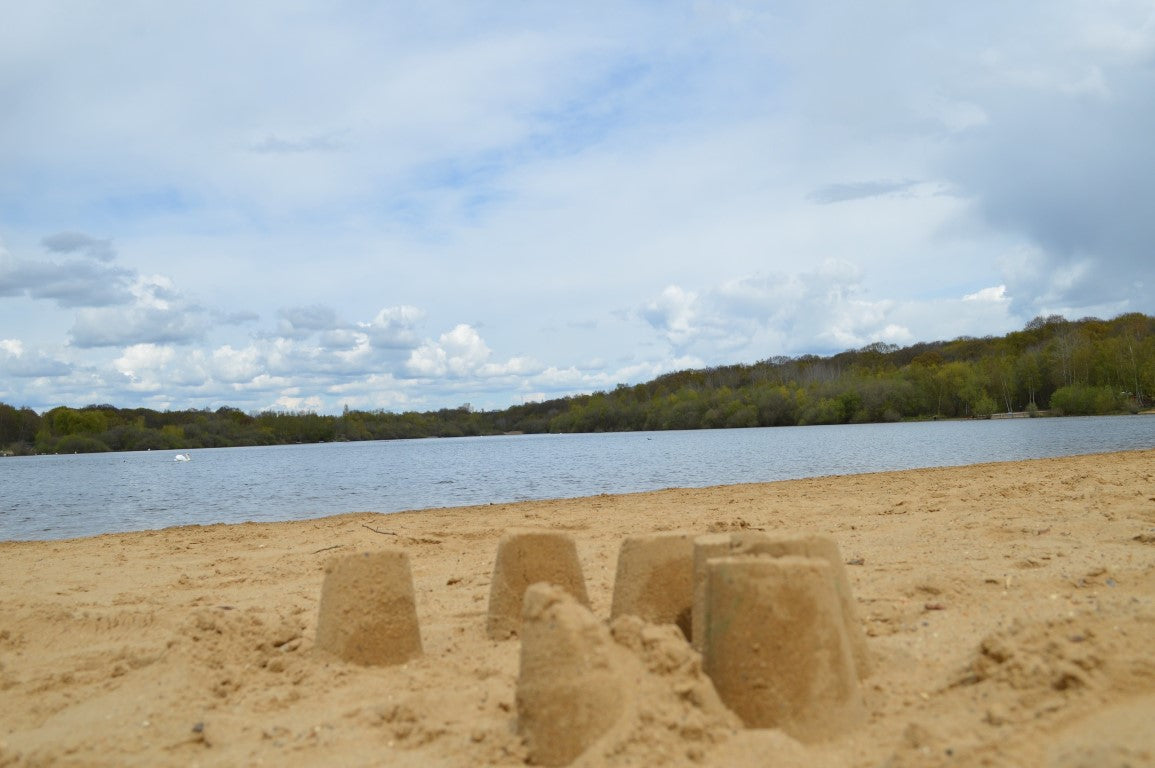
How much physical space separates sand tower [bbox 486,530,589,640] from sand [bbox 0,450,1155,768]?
0.20 metres

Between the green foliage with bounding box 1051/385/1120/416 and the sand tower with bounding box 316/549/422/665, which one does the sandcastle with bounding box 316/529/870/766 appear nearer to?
the sand tower with bounding box 316/549/422/665

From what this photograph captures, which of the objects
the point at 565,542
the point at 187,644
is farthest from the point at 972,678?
the point at 187,644

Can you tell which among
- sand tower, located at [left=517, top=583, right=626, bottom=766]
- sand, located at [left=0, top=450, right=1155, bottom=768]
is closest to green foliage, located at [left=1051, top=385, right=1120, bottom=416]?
sand, located at [left=0, top=450, right=1155, bottom=768]

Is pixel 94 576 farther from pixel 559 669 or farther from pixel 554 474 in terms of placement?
pixel 554 474

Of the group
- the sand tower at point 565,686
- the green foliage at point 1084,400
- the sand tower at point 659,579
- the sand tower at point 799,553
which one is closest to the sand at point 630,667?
the sand tower at point 565,686

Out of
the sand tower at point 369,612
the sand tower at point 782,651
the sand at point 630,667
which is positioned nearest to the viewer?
the sand at point 630,667

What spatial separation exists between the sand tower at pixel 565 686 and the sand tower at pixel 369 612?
1.77 meters

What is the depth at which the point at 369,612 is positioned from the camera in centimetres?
551

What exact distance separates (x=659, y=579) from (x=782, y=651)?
146 centimetres

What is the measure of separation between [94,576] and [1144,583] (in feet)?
35.7

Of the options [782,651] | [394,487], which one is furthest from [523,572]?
[394,487]

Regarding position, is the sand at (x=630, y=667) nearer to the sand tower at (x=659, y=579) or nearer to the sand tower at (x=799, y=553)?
the sand tower at (x=799, y=553)

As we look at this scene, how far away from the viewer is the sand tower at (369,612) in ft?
18.0

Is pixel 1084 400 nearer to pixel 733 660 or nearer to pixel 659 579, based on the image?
pixel 659 579
